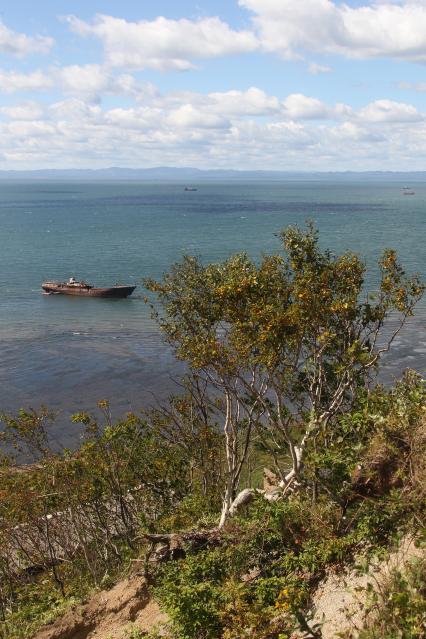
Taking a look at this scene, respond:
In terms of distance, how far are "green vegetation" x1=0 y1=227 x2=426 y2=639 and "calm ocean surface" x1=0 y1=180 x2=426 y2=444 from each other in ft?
47.8

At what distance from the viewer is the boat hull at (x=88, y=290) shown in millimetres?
64188

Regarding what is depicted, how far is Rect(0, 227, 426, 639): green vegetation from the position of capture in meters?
10.2

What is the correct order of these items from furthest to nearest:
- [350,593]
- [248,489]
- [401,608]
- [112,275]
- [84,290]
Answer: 1. [112,275]
2. [84,290]
3. [248,489]
4. [350,593]
5. [401,608]

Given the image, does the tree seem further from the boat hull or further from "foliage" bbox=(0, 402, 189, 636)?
the boat hull

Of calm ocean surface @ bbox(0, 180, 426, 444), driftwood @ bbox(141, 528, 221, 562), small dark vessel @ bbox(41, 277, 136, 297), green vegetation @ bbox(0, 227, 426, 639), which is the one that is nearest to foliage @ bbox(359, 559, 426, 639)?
green vegetation @ bbox(0, 227, 426, 639)

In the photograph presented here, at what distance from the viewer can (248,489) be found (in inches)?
551

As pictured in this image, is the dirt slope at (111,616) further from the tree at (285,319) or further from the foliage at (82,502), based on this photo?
the foliage at (82,502)

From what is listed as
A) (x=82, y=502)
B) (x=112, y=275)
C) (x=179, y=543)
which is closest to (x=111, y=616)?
(x=179, y=543)

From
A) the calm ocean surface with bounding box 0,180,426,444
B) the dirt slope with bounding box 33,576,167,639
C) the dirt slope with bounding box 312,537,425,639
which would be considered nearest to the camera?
the dirt slope with bounding box 312,537,425,639

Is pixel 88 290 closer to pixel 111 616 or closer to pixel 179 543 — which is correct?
pixel 179 543

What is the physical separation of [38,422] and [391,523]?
1067 centimetres

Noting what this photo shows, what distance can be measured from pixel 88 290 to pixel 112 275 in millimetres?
11072

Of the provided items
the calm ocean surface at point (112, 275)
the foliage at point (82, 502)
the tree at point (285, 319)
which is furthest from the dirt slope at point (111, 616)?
the calm ocean surface at point (112, 275)

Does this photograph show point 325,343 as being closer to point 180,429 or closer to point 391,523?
point 391,523
